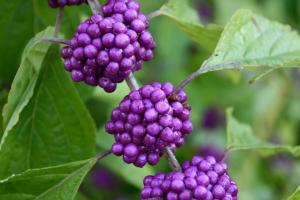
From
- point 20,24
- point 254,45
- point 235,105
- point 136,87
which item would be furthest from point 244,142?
point 235,105

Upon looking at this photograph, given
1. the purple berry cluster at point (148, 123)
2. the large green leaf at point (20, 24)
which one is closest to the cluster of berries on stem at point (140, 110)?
the purple berry cluster at point (148, 123)

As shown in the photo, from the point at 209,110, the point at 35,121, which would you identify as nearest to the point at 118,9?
the point at 35,121

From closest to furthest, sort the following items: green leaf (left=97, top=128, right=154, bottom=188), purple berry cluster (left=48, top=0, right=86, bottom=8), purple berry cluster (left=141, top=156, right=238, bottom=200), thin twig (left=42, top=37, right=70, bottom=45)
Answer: purple berry cluster (left=141, top=156, right=238, bottom=200)
thin twig (left=42, top=37, right=70, bottom=45)
purple berry cluster (left=48, top=0, right=86, bottom=8)
green leaf (left=97, top=128, right=154, bottom=188)

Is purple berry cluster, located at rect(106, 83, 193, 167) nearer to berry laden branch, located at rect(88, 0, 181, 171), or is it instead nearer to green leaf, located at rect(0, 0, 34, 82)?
berry laden branch, located at rect(88, 0, 181, 171)

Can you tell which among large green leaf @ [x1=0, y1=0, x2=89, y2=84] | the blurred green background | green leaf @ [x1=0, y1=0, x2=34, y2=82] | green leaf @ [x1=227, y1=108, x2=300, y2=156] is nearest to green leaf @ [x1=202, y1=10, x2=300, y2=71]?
green leaf @ [x1=227, y1=108, x2=300, y2=156]

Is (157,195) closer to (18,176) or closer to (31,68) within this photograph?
(18,176)

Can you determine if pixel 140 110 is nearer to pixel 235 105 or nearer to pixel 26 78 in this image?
pixel 26 78
